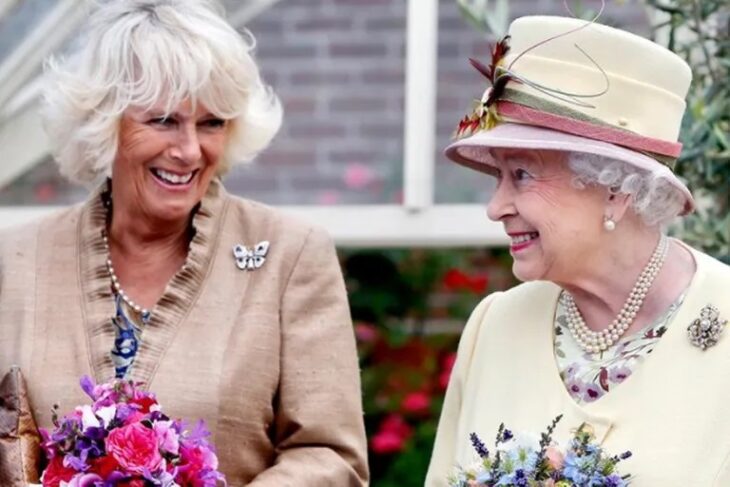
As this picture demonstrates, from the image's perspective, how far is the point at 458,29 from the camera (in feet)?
18.4

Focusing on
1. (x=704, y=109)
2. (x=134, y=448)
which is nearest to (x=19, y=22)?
(x=704, y=109)

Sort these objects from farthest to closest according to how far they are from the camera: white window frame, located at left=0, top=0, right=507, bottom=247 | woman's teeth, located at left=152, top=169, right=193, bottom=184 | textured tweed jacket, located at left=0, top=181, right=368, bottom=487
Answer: white window frame, located at left=0, top=0, right=507, bottom=247, woman's teeth, located at left=152, top=169, right=193, bottom=184, textured tweed jacket, located at left=0, top=181, right=368, bottom=487

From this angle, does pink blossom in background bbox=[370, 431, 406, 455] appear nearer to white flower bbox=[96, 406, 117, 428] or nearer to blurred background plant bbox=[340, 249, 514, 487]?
blurred background plant bbox=[340, 249, 514, 487]

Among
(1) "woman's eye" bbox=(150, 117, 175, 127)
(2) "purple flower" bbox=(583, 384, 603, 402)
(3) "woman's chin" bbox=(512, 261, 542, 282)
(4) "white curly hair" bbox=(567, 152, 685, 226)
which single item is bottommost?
(2) "purple flower" bbox=(583, 384, 603, 402)

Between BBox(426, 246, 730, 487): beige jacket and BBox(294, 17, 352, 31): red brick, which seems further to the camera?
BBox(294, 17, 352, 31): red brick

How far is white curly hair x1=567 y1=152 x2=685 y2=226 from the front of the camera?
3322mm

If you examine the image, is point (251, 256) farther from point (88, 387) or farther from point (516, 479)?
point (516, 479)

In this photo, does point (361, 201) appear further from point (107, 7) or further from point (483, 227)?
point (107, 7)

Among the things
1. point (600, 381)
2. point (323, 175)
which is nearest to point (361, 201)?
point (323, 175)

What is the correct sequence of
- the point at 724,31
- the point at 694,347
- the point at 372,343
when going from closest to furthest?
the point at 694,347 < the point at 724,31 < the point at 372,343

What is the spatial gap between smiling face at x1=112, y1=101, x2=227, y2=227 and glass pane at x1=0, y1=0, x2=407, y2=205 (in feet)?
5.49

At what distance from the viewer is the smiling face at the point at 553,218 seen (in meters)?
3.37

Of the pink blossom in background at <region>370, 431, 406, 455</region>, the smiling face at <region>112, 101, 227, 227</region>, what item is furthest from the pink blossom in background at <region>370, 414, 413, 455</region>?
the smiling face at <region>112, 101, 227, 227</region>

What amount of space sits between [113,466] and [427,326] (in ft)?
10.3
